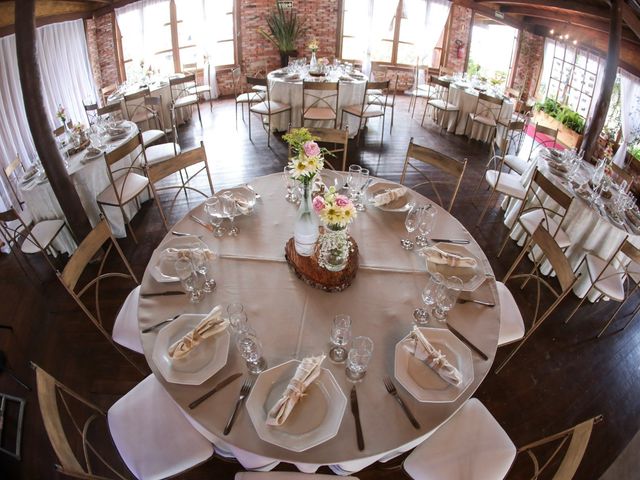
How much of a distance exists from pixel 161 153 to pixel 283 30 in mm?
4844

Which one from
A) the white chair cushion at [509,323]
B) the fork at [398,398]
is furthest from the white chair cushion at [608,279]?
the fork at [398,398]

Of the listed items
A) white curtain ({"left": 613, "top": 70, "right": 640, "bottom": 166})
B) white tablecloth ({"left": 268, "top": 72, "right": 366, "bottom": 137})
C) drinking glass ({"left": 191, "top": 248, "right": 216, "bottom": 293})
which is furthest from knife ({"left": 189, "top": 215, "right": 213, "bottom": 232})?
white curtain ({"left": 613, "top": 70, "right": 640, "bottom": 166})

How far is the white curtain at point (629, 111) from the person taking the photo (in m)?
5.74

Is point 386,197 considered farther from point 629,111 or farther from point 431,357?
point 629,111

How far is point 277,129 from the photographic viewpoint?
21.0 ft

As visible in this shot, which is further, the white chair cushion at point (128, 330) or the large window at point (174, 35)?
the large window at point (174, 35)

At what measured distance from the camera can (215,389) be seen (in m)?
1.67

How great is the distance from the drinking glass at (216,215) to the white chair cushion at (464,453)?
5.32 feet

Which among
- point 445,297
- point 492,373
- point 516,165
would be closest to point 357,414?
point 445,297

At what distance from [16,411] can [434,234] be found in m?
2.92

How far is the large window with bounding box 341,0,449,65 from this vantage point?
27.0 feet

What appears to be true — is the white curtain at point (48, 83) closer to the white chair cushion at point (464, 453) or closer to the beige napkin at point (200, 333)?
the beige napkin at point (200, 333)

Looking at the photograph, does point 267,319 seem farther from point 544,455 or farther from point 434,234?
point 544,455

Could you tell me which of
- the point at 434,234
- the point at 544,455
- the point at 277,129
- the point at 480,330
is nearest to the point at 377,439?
the point at 480,330
